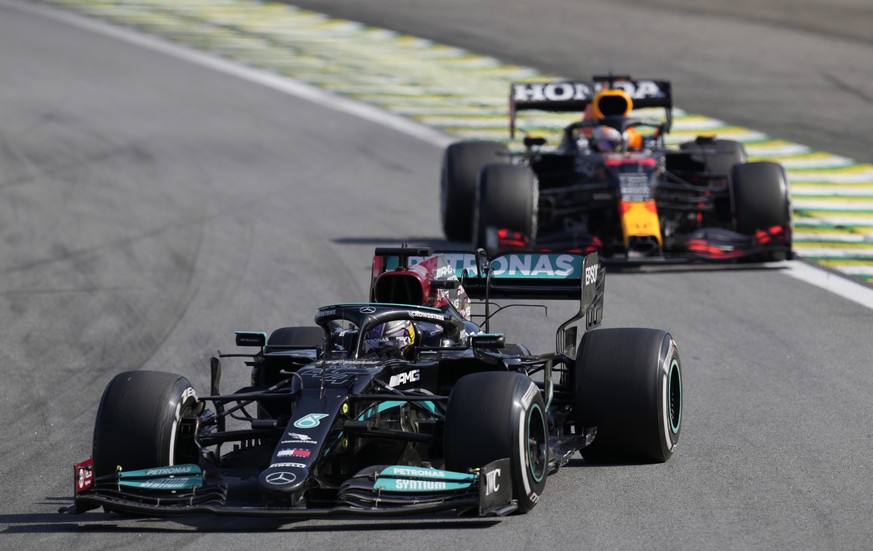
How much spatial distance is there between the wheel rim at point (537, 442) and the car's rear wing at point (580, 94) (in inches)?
451

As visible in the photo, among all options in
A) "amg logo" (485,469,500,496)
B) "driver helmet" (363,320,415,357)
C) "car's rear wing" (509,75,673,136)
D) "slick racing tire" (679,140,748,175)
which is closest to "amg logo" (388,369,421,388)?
"driver helmet" (363,320,415,357)

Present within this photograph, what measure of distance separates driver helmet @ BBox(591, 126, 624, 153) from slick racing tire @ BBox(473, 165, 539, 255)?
167 centimetres

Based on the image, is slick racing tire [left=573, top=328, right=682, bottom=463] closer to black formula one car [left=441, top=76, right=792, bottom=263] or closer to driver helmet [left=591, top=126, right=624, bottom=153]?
black formula one car [left=441, top=76, right=792, bottom=263]

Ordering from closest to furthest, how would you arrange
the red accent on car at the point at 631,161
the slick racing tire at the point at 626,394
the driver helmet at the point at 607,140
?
the slick racing tire at the point at 626,394
the red accent on car at the point at 631,161
the driver helmet at the point at 607,140

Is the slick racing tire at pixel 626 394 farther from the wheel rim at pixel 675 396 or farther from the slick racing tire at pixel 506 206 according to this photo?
the slick racing tire at pixel 506 206

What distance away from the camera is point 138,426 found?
394 inches

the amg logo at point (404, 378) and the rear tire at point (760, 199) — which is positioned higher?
the rear tire at point (760, 199)

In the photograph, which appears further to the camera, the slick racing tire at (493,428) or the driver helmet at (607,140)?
the driver helmet at (607,140)

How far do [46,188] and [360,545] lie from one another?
16.6 meters

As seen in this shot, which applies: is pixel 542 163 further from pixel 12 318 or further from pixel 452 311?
pixel 452 311

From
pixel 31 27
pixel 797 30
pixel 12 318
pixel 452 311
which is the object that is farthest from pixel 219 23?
pixel 452 311

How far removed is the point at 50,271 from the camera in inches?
764

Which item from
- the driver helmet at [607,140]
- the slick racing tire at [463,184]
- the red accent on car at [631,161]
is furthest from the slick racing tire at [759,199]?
the slick racing tire at [463,184]

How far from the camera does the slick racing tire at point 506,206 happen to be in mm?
19094
